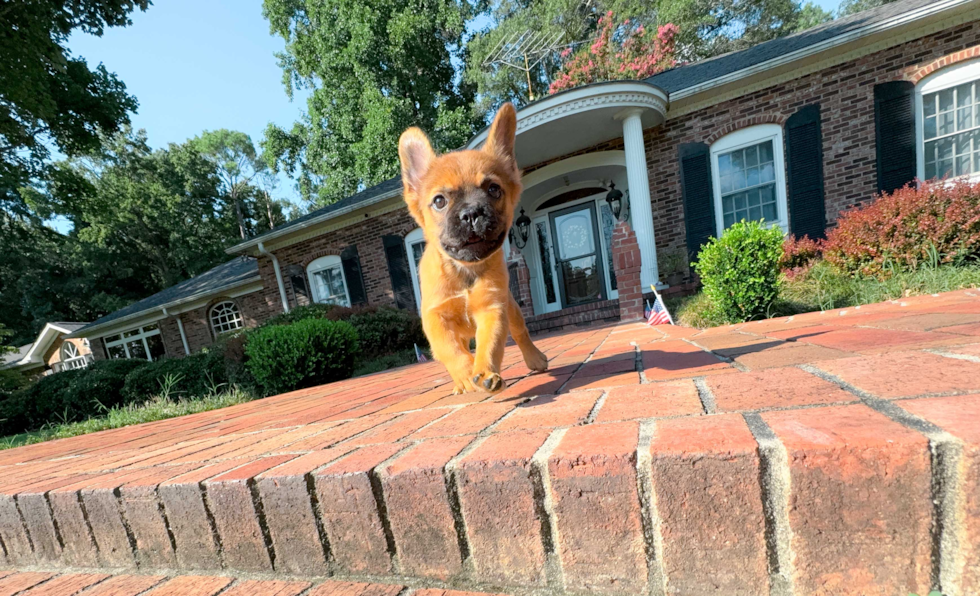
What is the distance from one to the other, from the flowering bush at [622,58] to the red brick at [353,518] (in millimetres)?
17592

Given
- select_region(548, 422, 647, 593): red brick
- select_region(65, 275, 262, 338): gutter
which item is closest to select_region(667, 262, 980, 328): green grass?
select_region(548, 422, 647, 593): red brick

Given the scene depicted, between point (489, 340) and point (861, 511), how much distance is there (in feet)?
3.98

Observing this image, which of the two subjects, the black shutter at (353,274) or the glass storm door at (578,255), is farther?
the black shutter at (353,274)

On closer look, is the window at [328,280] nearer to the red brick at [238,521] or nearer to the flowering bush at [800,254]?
the flowering bush at [800,254]

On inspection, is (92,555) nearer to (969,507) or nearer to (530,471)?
(530,471)

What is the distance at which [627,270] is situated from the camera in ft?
20.9

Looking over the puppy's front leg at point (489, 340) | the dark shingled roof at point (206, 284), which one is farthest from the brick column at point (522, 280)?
the dark shingled roof at point (206, 284)

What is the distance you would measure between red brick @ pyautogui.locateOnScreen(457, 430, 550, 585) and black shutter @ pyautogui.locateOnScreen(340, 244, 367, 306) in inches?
451

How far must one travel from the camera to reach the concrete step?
640 millimetres

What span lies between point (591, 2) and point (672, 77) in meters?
12.6

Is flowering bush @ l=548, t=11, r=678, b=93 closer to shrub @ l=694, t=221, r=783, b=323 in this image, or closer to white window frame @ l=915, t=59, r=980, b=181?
white window frame @ l=915, t=59, r=980, b=181

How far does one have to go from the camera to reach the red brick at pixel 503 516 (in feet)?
2.75

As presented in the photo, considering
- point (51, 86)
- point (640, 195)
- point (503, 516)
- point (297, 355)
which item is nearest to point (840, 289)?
point (640, 195)

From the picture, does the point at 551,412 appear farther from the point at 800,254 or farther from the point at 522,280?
the point at 800,254
